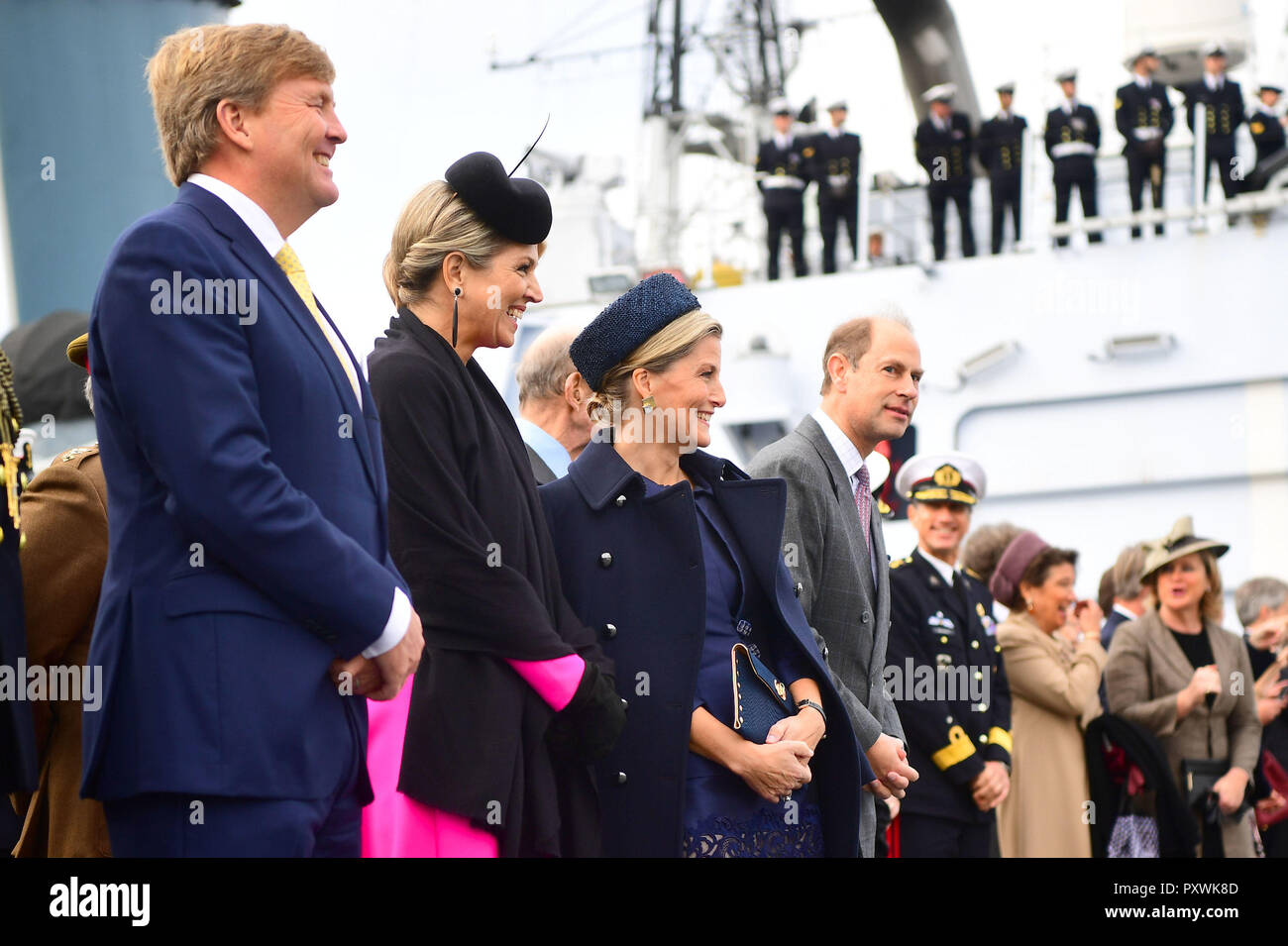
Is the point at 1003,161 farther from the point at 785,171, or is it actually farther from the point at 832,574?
the point at 832,574

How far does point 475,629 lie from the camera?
2523 millimetres

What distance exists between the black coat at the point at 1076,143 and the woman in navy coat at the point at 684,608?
31.7ft

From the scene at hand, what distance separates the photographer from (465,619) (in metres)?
2.52

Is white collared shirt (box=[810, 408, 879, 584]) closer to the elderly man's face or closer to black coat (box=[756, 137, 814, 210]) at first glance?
the elderly man's face

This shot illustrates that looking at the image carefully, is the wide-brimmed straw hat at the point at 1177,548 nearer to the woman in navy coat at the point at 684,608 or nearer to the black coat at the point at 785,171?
the woman in navy coat at the point at 684,608

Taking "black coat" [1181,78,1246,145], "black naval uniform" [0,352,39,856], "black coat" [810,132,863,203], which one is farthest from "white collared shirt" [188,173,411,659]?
"black coat" [1181,78,1246,145]

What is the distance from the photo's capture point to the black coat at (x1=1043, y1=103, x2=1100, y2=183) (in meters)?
11.8

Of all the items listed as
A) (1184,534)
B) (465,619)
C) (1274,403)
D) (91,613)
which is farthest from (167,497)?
(1274,403)

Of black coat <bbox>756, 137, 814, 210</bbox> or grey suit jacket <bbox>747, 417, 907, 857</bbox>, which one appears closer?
grey suit jacket <bbox>747, 417, 907, 857</bbox>

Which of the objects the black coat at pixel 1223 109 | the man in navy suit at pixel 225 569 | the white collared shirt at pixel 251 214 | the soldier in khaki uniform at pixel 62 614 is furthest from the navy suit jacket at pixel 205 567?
the black coat at pixel 1223 109

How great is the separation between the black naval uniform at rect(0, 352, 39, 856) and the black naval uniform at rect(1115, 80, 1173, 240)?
10.6m

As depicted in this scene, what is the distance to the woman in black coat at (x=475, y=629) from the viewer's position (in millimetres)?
2494

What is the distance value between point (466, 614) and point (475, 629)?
0.03 meters

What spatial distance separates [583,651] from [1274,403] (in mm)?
9784
